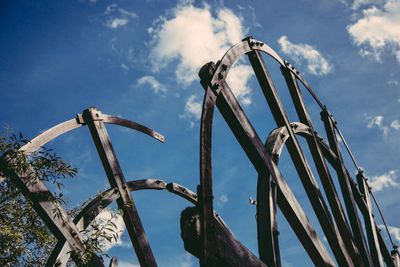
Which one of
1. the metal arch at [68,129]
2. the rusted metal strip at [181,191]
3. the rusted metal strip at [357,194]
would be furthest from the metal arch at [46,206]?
the rusted metal strip at [357,194]

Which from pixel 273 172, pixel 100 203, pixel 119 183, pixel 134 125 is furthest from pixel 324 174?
pixel 134 125

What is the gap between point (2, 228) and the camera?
5.36 metres

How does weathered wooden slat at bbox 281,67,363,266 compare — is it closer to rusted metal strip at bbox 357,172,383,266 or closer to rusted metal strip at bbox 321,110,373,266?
rusted metal strip at bbox 321,110,373,266

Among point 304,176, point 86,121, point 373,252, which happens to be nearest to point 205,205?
point 304,176

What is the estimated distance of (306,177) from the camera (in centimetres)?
529

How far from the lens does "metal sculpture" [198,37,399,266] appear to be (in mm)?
2635

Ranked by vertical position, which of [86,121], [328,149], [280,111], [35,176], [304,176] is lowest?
[35,176]

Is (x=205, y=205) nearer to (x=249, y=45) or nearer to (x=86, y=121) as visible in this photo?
(x=249, y=45)

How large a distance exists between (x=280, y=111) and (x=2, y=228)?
15.9 feet

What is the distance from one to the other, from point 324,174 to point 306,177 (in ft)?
3.69

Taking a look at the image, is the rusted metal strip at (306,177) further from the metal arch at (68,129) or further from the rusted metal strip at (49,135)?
the rusted metal strip at (49,135)

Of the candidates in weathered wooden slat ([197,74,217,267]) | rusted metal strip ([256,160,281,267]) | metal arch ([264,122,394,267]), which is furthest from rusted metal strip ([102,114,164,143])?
weathered wooden slat ([197,74,217,267])

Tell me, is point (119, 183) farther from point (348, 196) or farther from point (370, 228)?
point (370, 228)

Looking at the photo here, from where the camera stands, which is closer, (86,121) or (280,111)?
(280,111)
